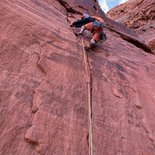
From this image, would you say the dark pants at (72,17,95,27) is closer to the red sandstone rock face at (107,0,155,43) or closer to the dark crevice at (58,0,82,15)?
the dark crevice at (58,0,82,15)

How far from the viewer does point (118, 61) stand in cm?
711

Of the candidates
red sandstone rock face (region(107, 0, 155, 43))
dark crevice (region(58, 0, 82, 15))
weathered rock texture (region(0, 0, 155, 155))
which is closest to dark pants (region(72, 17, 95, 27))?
weathered rock texture (region(0, 0, 155, 155))

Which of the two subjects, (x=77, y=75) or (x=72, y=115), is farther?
(x=77, y=75)

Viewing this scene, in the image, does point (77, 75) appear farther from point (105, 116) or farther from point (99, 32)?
point (99, 32)

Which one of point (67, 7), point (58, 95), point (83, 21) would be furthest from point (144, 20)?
point (58, 95)

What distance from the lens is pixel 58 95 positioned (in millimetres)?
4230

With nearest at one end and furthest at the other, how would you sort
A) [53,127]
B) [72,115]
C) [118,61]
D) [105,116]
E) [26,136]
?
[26,136], [53,127], [72,115], [105,116], [118,61]

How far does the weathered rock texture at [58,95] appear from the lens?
11.4ft

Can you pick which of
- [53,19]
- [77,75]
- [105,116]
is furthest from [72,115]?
[53,19]

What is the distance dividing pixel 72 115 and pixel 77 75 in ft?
3.88

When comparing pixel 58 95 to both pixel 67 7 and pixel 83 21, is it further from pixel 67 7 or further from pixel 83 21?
pixel 67 7

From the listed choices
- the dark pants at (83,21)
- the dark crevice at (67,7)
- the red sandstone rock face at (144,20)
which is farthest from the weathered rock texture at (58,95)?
the red sandstone rock face at (144,20)

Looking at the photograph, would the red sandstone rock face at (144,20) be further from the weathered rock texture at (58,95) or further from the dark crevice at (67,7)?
the weathered rock texture at (58,95)

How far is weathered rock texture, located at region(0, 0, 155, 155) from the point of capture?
3479 mm
